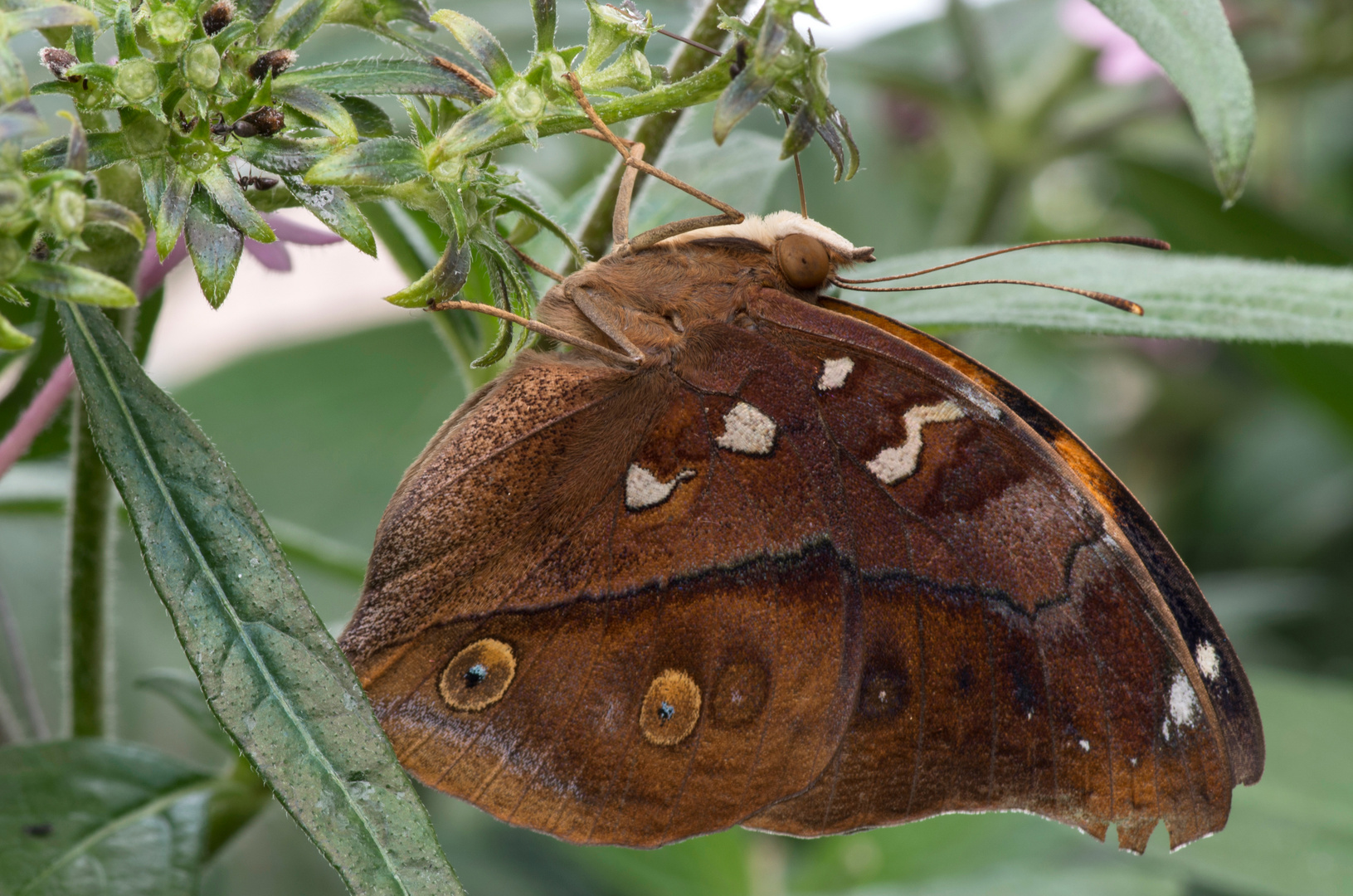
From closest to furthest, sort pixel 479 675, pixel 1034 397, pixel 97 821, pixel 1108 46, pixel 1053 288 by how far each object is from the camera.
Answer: pixel 479 675, pixel 97 821, pixel 1053 288, pixel 1108 46, pixel 1034 397

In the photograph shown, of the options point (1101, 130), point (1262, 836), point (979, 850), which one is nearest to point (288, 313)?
point (1101, 130)

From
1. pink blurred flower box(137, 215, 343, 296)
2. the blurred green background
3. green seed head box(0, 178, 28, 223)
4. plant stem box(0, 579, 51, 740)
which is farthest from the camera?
the blurred green background

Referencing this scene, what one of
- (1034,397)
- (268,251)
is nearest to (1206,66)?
(268,251)

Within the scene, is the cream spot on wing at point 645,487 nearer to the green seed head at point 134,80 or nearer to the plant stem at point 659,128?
the plant stem at point 659,128

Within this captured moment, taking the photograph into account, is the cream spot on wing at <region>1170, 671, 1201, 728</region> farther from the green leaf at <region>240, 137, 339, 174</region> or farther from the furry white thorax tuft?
the green leaf at <region>240, 137, 339, 174</region>

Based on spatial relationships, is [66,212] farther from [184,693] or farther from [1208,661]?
[1208,661]

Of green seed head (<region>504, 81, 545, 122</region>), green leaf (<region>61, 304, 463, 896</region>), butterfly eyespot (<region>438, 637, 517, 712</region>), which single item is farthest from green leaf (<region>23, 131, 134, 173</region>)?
butterfly eyespot (<region>438, 637, 517, 712</region>)
